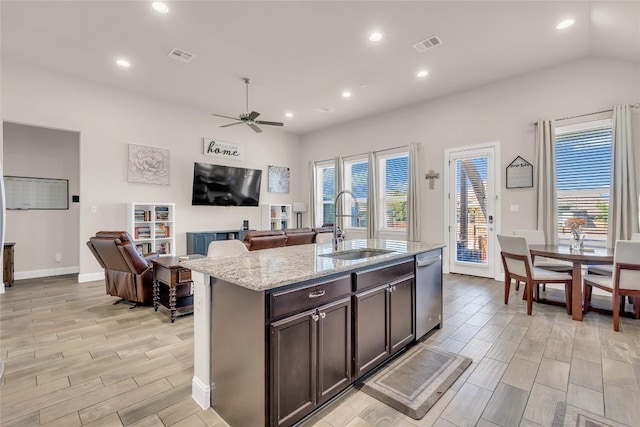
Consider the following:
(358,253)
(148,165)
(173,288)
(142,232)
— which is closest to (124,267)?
(173,288)

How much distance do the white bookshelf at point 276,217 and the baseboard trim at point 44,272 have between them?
398cm

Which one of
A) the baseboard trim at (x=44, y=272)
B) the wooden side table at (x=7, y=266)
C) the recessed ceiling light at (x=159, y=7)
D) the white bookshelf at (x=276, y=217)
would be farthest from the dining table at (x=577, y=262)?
the baseboard trim at (x=44, y=272)

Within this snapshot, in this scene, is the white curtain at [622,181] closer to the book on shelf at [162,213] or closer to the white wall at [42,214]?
the book on shelf at [162,213]

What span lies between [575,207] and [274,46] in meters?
4.96

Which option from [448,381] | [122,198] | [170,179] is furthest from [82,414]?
[170,179]

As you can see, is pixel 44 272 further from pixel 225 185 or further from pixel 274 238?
pixel 274 238

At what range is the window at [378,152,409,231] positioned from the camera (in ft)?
21.5

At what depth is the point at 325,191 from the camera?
8.28 m

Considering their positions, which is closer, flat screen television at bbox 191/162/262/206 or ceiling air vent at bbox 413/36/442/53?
ceiling air vent at bbox 413/36/442/53

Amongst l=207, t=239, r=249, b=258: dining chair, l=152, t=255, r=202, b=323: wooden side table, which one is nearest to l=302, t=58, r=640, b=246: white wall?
l=207, t=239, r=249, b=258: dining chair

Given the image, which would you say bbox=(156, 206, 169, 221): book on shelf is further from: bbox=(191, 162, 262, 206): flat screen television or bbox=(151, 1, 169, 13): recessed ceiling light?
bbox=(151, 1, 169, 13): recessed ceiling light

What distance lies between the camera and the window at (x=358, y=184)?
728 centimetres

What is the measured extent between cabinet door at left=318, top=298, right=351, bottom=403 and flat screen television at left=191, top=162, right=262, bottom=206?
545cm

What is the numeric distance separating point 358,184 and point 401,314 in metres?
5.13
